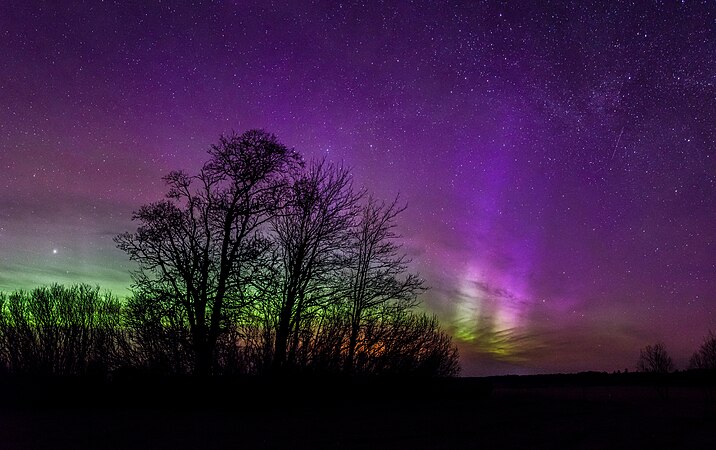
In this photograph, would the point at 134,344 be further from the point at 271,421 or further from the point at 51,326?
the point at 51,326

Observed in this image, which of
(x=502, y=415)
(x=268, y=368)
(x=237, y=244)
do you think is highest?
(x=237, y=244)

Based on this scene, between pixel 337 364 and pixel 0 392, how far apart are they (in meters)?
13.0

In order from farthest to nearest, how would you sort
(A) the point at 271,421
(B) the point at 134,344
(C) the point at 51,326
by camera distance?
(C) the point at 51,326
(B) the point at 134,344
(A) the point at 271,421

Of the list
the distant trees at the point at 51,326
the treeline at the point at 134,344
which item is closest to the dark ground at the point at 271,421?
the treeline at the point at 134,344

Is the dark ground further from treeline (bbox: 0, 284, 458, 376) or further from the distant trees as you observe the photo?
the distant trees

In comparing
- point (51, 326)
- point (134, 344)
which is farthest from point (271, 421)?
point (51, 326)

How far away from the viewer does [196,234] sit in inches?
838

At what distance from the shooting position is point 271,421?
1552 cm

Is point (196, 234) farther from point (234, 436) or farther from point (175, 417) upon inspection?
point (234, 436)

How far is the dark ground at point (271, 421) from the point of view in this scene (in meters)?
11.8

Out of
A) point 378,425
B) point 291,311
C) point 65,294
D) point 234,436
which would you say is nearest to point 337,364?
point 291,311

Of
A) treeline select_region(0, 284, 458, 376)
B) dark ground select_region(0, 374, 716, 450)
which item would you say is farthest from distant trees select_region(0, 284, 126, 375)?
dark ground select_region(0, 374, 716, 450)

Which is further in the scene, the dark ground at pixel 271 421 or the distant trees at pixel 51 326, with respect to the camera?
the distant trees at pixel 51 326

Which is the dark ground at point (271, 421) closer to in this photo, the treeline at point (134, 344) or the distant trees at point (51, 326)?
the treeline at point (134, 344)
